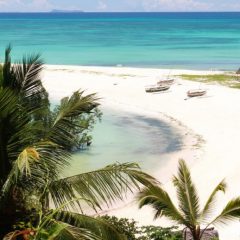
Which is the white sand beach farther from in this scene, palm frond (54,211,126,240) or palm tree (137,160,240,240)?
palm frond (54,211,126,240)

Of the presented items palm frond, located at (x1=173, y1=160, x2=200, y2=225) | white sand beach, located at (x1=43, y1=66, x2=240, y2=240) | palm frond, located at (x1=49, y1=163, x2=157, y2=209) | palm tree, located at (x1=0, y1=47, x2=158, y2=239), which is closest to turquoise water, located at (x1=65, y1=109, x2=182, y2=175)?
white sand beach, located at (x1=43, y1=66, x2=240, y2=240)

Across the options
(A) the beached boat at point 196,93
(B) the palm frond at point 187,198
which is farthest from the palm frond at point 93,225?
(A) the beached boat at point 196,93

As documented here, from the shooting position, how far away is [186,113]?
28.9m

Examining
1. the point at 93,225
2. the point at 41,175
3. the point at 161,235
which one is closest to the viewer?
the point at 93,225

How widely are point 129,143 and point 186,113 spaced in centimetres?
661

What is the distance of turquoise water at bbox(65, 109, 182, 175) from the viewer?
20.1 m

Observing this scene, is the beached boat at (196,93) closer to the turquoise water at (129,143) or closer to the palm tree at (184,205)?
the turquoise water at (129,143)

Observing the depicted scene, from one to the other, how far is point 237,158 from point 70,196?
13.7 m

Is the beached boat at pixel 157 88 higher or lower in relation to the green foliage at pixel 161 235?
higher

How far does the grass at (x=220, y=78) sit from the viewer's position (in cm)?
3738

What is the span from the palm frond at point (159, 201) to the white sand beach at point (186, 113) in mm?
3275

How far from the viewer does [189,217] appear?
31.2 ft

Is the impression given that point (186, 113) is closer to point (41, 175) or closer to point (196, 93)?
point (196, 93)

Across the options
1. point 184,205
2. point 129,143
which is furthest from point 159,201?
point 129,143
